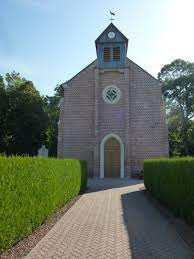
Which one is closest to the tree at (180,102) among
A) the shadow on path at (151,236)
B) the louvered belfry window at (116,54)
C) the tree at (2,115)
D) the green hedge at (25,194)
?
the louvered belfry window at (116,54)

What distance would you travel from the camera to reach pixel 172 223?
27.6 ft

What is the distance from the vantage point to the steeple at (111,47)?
26.1 m

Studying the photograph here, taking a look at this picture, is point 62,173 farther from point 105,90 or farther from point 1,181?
point 105,90

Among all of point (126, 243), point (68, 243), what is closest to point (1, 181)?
point (68, 243)

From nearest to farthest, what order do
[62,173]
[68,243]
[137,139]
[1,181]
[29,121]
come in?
[1,181], [68,243], [62,173], [137,139], [29,121]

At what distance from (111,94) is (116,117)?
7.26ft

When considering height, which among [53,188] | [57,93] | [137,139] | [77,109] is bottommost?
[53,188]

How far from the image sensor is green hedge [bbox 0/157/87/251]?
5316 mm

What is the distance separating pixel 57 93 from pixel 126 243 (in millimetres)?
39753

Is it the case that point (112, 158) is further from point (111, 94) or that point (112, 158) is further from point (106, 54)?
point (106, 54)

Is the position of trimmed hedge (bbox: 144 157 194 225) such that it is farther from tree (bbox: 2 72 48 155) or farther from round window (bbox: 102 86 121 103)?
tree (bbox: 2 72 48 155)

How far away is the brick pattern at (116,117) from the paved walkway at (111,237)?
14.3 meters

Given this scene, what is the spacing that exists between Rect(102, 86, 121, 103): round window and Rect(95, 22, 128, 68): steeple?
2076 mm

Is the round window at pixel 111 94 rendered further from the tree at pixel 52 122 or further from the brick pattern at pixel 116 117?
the tree at pixel 52 122
